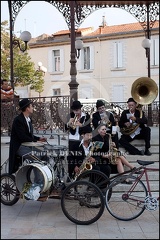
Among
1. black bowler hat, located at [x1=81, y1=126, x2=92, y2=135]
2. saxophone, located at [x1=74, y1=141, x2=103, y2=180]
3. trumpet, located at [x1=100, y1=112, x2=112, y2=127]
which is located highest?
trumpet, located at [x1=100, y1=112, x2=112, y2=127]

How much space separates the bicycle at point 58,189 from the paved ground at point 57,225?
0.16 meters

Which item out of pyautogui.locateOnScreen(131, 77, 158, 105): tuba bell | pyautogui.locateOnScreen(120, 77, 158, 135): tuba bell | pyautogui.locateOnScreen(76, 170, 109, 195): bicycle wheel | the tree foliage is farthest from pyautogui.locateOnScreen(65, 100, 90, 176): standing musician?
the tree foliage

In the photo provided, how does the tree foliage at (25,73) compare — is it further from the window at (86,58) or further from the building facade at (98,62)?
the window at (86,58)

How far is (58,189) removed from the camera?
523 centimetres

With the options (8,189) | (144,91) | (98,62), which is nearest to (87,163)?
(8,189)

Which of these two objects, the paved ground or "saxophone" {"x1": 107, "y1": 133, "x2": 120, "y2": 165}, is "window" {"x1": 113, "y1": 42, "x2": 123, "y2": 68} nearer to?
"saxophone" {"x1": 107, "y1": 133, "x2": 120, "y2": 165}

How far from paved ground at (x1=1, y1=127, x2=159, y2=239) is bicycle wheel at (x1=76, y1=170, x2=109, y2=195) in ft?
1.46

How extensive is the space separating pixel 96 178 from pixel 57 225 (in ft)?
3.19

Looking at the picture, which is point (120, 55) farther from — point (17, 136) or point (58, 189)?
point (58, 189)

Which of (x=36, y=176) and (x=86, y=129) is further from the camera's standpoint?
(x=86, y=129)

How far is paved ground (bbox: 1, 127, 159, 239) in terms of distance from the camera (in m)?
3.77

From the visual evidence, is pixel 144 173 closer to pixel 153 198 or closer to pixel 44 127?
pixel 153 198

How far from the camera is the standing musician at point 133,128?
22.2 feet

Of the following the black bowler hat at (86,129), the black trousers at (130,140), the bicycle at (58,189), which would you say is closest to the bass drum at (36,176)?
the bicycle at (58,189)
